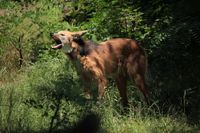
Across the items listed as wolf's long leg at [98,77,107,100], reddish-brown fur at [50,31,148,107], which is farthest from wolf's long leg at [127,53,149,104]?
wolf's long leg at [98,77,107,100]

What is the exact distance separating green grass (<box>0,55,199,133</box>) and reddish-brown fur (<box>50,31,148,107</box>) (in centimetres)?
37

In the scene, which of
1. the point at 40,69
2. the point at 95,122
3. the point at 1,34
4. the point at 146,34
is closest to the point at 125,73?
the point at 146,34

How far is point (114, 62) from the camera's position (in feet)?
32.9

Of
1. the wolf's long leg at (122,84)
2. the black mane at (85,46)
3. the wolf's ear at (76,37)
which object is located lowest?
the wolf's long leg at (122,84)

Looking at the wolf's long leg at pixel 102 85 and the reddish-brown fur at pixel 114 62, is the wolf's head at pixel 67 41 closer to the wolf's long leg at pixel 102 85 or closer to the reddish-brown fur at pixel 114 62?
the reddish-brown fur at pixel 114 62

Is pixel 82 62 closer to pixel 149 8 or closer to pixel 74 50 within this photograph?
pixel 74 50

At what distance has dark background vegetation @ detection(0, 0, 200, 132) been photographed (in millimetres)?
7457

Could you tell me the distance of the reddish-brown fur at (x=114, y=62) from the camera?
385 inches

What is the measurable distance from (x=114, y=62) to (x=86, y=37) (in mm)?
2087

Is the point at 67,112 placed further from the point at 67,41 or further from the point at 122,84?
the point at 122,84

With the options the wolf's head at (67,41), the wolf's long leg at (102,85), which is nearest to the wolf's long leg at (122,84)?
the wolf's long leg at (102,85)

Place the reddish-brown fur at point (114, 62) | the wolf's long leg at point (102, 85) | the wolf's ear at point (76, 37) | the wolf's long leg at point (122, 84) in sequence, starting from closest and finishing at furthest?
the wolf's long leg at point (102, 85) < the reddish-brown fur at point (114, 62) < the wolf's ear at point (76, 37) < the wolf's long leg at point (122, 84)

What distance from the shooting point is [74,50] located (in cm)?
988

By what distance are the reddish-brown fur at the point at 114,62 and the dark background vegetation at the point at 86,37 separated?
29 centimetres
